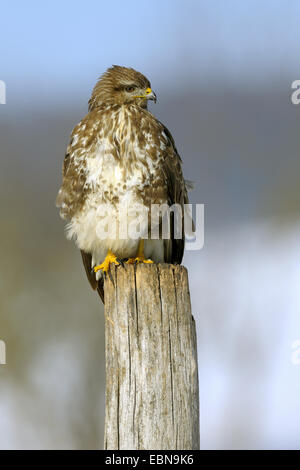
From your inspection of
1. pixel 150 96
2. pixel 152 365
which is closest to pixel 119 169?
pixel 150 96

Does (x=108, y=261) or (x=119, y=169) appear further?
(x=108, y=261)

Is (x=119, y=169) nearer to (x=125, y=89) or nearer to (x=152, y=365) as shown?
(x=125, y=89)

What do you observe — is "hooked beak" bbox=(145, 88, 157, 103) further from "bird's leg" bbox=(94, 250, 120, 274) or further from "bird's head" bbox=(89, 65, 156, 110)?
"bird's leg" bbox=(94, 250, 120, 274)

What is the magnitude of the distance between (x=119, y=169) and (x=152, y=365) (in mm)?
1381

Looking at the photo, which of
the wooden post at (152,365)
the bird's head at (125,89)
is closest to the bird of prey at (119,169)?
the bird's head at (125,89)

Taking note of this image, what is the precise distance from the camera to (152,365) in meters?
3.04

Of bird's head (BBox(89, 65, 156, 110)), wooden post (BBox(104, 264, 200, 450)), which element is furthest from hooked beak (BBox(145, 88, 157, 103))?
wooden post (BBox(104, 264, 200, 450))

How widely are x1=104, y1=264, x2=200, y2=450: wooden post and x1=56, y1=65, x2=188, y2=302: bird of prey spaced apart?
2.71 ft

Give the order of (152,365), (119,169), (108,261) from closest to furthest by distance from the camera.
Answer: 1. (152,365)
2. (119,169)
3. (108,261)

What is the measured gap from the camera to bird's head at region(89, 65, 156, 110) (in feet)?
14.1

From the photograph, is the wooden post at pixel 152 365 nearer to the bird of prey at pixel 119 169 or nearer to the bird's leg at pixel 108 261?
the bird of prey at pixel 119 169

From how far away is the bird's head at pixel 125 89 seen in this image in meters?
4.30

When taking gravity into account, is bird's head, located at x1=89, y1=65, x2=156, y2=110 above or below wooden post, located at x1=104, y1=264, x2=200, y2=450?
above
